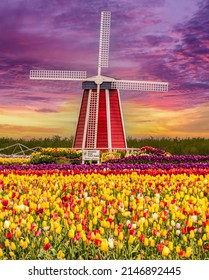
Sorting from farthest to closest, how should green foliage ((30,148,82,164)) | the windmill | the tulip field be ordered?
→ 1. the windmill
2. green foliage ((30,148,82,164))
3. the tulip field

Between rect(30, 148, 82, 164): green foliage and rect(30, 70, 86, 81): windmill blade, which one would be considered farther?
rect(30, 70, 86, 81): windmill blade

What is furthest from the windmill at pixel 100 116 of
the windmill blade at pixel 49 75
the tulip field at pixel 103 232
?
the tulip field at pixel 103 232

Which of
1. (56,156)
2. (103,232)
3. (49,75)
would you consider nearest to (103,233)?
(103,232)

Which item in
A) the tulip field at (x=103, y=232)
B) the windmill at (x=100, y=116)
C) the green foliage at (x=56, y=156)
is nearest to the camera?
the tulip field at (x=103, y=232)

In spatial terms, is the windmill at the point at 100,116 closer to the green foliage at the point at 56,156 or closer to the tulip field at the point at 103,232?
the green foliage at the point at 56,156

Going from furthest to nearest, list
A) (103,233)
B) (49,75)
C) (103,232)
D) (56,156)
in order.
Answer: (49,75) → (56,156) → (103,233) → (103,232)

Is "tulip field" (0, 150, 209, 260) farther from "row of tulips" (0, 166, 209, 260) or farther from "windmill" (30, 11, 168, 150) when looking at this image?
"windmill" (30, 11, 168, 150)

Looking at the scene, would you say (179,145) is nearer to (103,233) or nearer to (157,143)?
(157,143)

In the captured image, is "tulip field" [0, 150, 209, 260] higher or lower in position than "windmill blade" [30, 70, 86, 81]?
lower

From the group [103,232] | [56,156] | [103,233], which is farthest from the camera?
[56,156]

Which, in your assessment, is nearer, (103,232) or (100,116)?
(103,232)

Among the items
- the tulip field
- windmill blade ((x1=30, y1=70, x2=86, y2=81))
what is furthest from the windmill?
the tulip field

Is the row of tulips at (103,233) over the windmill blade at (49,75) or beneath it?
beneath
